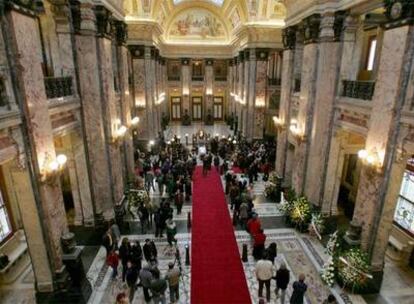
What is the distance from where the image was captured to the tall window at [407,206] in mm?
7461

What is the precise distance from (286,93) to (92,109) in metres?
7.03

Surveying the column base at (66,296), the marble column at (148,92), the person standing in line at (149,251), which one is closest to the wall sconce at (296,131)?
the person standing in line at (149,251)

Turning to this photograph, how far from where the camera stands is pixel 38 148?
519cm

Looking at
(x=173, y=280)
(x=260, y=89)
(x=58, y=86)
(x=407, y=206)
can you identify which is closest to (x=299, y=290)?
(x=173, y=280)

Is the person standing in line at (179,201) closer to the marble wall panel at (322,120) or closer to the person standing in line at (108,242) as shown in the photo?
the person standing in line at (108,242)

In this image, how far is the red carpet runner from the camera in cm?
618

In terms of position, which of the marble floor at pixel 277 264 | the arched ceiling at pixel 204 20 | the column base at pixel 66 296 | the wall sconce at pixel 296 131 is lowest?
the marble floor at pixel 277 264

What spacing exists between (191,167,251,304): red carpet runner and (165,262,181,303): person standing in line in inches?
15.8

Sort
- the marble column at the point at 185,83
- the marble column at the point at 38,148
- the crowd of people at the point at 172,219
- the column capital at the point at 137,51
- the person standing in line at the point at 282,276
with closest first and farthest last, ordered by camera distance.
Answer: the marble column at the point at 38,148, the person standing in line at the point at 282,276, the crowd of people at the point at 172,219, the column capital at the point at 137,51, the marble column at the point at 185,83

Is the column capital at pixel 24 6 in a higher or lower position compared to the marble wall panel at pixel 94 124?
higher

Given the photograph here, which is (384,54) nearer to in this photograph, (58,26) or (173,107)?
(58,26)

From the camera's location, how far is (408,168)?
7.61 metres

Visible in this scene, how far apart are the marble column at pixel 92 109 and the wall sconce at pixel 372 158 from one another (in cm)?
688

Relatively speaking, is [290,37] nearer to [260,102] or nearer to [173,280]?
[260,102]
